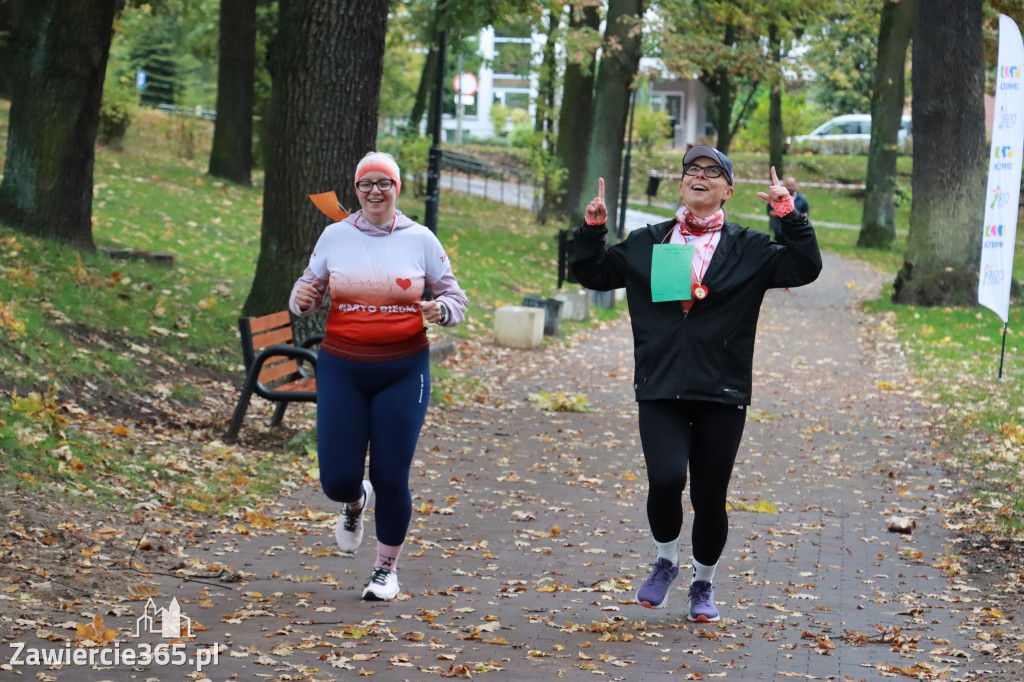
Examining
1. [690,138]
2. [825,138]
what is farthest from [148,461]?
[690,138]

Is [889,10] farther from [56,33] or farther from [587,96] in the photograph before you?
[56,33]

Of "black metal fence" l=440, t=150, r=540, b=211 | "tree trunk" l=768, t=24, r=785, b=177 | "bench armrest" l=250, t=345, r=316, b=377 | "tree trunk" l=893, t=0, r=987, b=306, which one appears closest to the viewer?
"bench armrest" l=250, t=345, r=316, b=377

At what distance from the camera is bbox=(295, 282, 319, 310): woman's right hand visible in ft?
19.0

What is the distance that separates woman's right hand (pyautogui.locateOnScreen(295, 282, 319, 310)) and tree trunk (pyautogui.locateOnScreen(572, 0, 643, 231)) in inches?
710

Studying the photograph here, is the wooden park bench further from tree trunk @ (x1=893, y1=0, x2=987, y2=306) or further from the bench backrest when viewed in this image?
tree trunk @ (x1=893, y1=0, x2=987, y2=306)

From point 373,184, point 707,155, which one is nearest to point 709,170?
point 707,155

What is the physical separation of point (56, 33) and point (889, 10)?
2393cm

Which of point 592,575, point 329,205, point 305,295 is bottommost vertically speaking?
point 592,575

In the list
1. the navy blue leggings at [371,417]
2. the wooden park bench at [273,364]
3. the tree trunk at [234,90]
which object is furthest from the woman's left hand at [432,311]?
the tree trunk at [234,90]

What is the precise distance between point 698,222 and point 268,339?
16.9 ft

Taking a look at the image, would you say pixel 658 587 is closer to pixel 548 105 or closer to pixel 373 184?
pixel 373 184

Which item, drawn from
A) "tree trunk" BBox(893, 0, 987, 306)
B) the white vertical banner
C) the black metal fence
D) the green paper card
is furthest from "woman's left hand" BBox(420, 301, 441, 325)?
the black metal fence

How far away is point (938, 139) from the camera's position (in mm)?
19656

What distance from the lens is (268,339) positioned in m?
9.89
